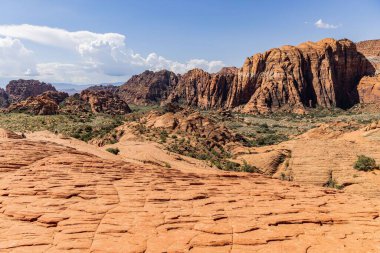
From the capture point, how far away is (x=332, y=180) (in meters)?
28.1

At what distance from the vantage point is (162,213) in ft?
36.2

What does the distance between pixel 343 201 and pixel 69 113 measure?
86.7 m

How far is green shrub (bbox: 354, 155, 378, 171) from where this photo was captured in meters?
28.4

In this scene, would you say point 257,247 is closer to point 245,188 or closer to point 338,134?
point 245,188

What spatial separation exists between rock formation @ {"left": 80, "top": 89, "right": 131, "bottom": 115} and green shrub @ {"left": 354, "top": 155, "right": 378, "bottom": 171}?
89119mm

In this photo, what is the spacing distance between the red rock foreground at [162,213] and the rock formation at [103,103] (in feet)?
310

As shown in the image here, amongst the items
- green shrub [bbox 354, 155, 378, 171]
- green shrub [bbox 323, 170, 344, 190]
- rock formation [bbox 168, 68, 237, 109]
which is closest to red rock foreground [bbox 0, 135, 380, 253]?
green shrub [bbox 323, 170, 344, 190]

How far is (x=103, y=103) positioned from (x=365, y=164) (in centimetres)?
9676

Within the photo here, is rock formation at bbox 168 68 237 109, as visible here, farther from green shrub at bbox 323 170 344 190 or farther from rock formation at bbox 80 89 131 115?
green shrub at bbox 323 170 344 190

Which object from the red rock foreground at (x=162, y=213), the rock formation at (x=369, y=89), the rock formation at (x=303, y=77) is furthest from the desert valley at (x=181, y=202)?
the rock formation at (x=369, y=89)

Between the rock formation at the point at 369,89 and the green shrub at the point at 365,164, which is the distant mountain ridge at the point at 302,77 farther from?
the green shrub at the point at 365,164

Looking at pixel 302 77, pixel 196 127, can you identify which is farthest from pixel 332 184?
pixel 302 77

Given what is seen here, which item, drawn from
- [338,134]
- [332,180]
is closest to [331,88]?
[338,134]

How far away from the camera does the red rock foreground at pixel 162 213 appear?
916 cm
